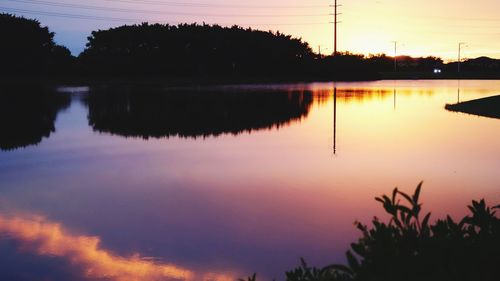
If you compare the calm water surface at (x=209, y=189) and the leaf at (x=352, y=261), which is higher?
the leaf at (x=352, y=261)

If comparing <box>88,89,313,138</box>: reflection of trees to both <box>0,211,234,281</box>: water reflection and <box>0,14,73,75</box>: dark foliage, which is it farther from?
<box>0,14,73,75</box>: dark foliage

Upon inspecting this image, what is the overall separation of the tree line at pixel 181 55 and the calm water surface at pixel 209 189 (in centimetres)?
6080

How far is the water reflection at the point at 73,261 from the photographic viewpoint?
746 cm

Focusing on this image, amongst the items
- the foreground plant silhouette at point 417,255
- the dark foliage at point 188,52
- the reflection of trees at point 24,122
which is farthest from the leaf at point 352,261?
the dark foliage at point 188,52

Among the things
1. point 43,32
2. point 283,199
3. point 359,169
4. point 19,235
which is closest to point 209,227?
point 283,199

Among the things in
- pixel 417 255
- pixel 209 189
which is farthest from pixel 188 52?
pixel 417 255

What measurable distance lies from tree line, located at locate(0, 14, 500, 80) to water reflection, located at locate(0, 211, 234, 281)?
244ft

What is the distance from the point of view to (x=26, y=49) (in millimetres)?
78750

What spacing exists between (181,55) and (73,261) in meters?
88.5

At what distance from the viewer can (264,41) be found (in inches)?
4242

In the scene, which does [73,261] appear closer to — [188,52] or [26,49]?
[26,49]

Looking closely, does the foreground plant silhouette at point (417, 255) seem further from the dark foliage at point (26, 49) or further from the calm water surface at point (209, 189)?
the dark foliage at point (26, 49)

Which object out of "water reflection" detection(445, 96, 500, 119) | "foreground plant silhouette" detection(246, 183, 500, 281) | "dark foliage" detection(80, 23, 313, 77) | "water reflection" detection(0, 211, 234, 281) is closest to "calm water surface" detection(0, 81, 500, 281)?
"water reflection" detection(0, 211, 234, 281)

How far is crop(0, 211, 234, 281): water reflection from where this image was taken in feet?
24.5
